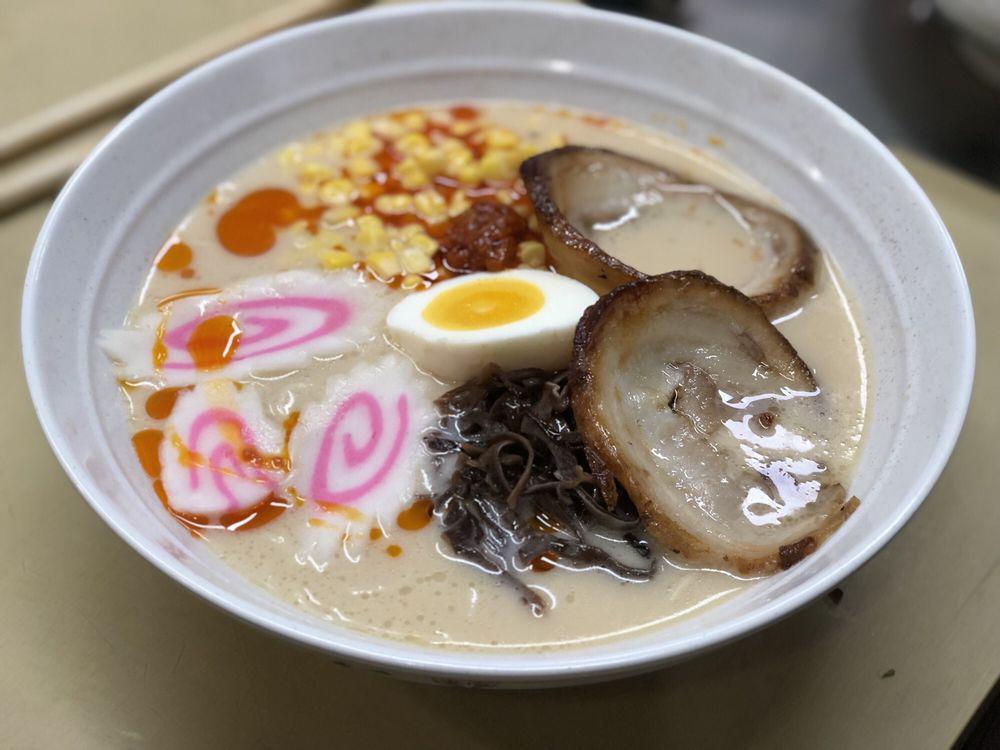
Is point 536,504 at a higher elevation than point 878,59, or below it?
below

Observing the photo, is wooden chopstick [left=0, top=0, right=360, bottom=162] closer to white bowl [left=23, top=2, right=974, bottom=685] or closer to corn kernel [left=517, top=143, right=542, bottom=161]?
white bowl [left=23, top=2, right=974, bottom=685]

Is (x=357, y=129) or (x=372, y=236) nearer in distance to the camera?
(x=372, y=236)

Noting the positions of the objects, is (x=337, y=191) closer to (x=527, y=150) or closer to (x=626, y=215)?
(x=527, y=150)

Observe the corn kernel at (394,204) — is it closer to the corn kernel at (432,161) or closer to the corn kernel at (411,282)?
the corn kernel at (432,161)

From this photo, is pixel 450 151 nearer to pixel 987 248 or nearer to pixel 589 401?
pixel 589 401

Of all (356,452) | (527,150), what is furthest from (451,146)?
(356,452)

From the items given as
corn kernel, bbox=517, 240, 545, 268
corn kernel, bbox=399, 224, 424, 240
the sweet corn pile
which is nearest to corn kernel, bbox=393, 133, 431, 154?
the sweet corn pile

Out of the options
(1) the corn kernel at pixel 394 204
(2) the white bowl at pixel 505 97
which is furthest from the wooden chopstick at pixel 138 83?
(1) the corn kernel at pixel 394 204
